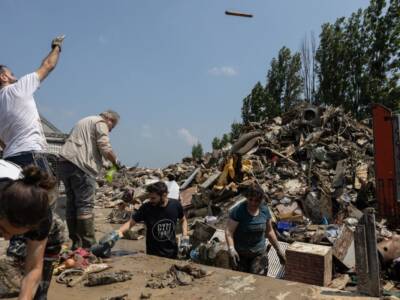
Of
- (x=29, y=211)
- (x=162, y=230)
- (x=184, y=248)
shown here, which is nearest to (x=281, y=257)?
(x=162, y=230)

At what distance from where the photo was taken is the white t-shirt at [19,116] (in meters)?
3.00

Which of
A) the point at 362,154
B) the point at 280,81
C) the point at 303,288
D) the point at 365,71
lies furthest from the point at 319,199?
the point at 280,81

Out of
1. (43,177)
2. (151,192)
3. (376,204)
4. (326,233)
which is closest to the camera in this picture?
(43,177)

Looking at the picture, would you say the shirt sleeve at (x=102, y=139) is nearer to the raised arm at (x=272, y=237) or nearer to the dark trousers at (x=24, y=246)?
the dark trousers at (x=24, y=246)

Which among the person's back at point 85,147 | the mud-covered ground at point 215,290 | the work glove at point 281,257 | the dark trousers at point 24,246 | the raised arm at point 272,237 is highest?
the person's back at point 85,147

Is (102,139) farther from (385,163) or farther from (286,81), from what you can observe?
(286,81)

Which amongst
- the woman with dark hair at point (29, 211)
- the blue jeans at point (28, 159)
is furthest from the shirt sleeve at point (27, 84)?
the woman with dark hair at point (29, 211)

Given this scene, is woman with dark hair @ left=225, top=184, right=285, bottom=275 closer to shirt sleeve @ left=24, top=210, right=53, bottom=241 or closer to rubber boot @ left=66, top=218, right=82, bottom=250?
rubber boot @ left=66, top=218, right=82, bottom=250

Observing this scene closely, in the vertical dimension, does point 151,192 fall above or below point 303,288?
above

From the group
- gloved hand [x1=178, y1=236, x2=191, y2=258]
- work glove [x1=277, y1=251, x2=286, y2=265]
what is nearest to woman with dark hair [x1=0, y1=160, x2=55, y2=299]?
work glove [x1=277, y1=251, x2=286, y2=265]

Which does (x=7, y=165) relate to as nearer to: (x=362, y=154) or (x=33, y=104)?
(x=33, y=104)

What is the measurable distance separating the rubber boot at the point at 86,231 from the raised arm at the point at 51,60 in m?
1.55

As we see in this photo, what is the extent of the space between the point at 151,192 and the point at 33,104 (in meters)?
1.61

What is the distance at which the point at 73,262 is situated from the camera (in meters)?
3.41
